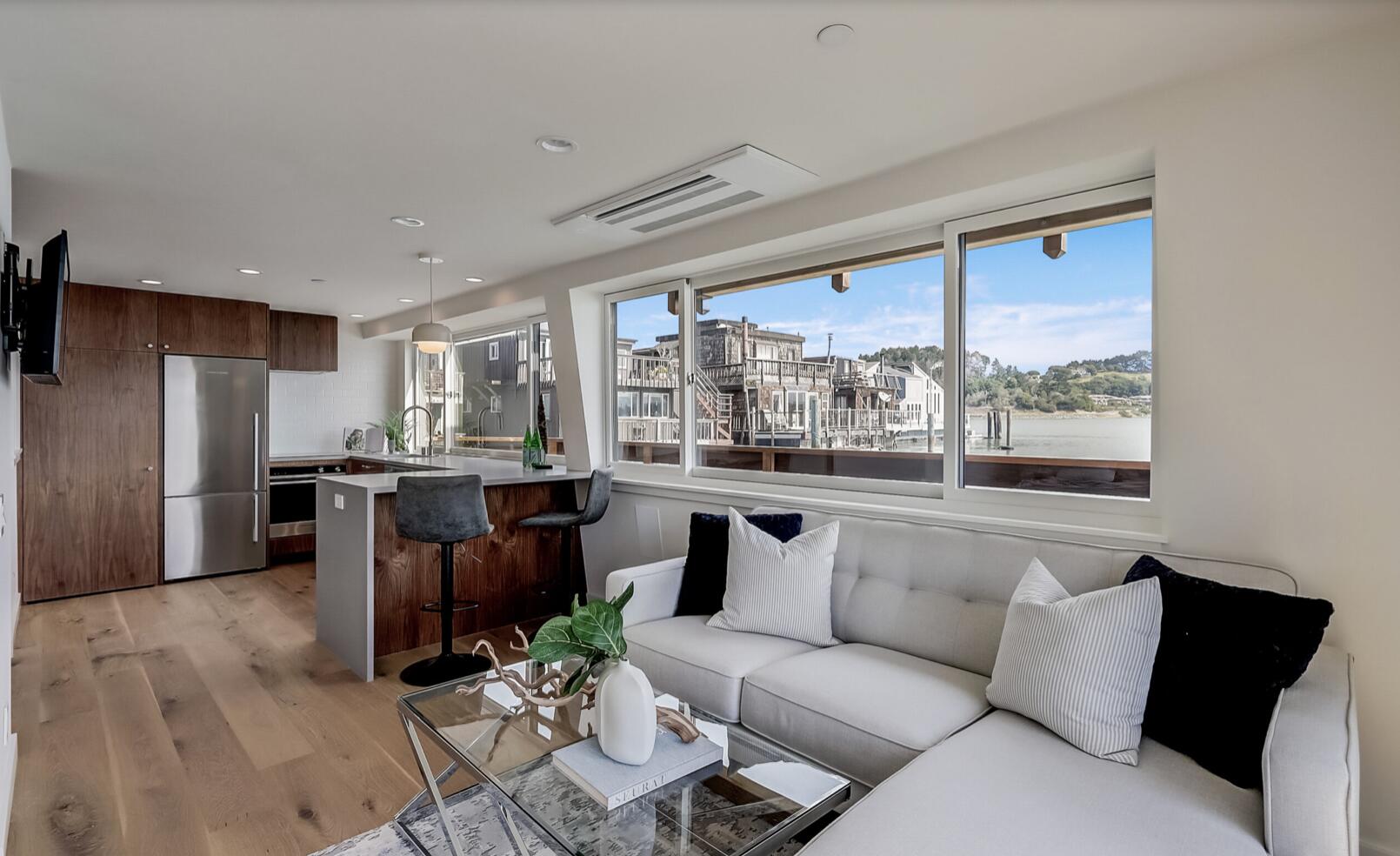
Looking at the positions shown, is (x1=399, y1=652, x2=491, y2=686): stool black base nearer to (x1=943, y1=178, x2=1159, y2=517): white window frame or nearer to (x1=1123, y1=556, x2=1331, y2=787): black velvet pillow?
(x1=943, y1=178, x2=1159, y2=517): white window frame

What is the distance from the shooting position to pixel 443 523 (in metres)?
3.47

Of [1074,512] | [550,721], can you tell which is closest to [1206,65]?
[1074,512]

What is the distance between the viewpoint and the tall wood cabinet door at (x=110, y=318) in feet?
16.8

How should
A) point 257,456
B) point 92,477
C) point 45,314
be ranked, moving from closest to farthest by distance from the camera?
point 45,314 → point 92,477 → point 257,456

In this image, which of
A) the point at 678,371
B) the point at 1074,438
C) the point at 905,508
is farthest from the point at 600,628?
the point at 678,371

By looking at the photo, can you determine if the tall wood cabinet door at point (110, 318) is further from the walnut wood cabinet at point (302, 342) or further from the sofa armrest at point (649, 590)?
the sofa armrest at point (649, 590)

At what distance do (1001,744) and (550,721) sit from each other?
3.91ft

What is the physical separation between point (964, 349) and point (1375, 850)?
2.00m

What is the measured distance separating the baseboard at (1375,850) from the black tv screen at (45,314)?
13.8ft

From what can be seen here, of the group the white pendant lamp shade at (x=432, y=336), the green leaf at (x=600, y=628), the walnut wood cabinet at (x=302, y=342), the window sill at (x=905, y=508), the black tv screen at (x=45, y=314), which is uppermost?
the walnut wood cabinet at (x=302, y=342)

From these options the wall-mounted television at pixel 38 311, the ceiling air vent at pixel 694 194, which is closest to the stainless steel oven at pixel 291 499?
the wall-mounted television at pixel 38 311

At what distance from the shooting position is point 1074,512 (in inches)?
104

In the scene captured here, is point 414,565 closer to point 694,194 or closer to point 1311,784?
point 694,194

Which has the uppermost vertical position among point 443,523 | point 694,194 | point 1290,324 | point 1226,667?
point 694,194
